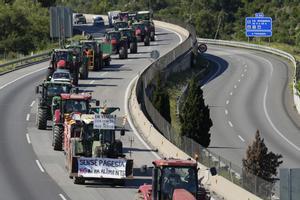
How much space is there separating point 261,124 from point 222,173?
35.9 meters

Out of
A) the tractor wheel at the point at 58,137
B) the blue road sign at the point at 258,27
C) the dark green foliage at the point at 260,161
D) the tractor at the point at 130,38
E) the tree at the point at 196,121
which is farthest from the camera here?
the blue road sign at the point at 258,27

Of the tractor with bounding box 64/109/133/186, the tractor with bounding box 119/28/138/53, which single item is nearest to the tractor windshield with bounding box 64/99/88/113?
the tractor with bounding box 64/109/133/186

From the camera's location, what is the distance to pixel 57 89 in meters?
44.7

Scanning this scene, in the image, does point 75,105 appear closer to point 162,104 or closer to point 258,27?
point 162,104

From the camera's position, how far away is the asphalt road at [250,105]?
2274 inches

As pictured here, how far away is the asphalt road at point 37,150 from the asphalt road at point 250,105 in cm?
762

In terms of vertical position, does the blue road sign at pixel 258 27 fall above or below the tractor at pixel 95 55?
below

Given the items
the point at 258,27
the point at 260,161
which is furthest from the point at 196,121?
the point at 258,27

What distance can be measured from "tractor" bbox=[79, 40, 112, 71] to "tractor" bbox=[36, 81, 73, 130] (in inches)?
882

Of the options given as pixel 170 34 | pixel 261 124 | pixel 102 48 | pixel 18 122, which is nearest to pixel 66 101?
pixel 18 122

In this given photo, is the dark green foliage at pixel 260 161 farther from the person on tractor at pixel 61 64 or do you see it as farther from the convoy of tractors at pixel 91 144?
the person on tractor at pixel 61 64

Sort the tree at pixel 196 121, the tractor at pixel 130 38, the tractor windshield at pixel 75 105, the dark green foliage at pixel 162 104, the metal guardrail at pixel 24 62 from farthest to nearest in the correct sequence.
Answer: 1. the tractor at pixel 130 38
2. the metal guardrail at pixel 24 62
3. the dark green foliage at pixel 162 104
4. the tree at pixel 196 121
5. the tractor windshield at pixel 75 105

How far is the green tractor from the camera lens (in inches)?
2405

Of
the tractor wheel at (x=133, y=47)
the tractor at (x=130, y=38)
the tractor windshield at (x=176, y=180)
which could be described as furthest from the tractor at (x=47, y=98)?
the tractor wheel at (x=133, y=47)
